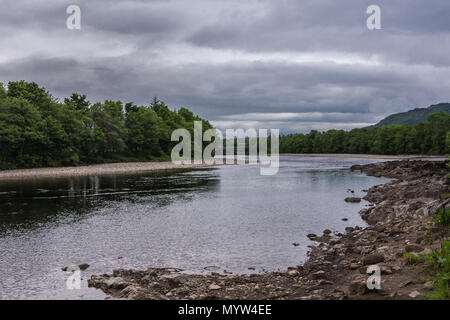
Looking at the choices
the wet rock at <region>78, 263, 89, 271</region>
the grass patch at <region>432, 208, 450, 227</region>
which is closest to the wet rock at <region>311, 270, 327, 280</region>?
the grass patch at <region>432, 208, 450, 227</region>

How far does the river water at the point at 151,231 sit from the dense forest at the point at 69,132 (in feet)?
135

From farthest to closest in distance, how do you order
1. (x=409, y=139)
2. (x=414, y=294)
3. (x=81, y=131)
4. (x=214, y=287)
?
(x=409, y=139)
(x=81, y=131)
(x=214, y=287)
(x=414, y=294)

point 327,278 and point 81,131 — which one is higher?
point 81,131

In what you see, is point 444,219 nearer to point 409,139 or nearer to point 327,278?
point 327,278

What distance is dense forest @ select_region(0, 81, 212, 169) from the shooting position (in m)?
77.4

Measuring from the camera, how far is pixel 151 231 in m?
23.7

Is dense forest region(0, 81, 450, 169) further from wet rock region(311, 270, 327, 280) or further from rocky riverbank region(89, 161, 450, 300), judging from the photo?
wet rock region(311, 270, 327, 280)

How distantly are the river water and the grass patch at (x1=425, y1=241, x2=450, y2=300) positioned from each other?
6336 mm

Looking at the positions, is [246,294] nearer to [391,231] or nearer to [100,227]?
[391,231]

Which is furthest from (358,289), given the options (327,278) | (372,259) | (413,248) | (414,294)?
(413,248)

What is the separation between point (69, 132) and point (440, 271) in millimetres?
95732
